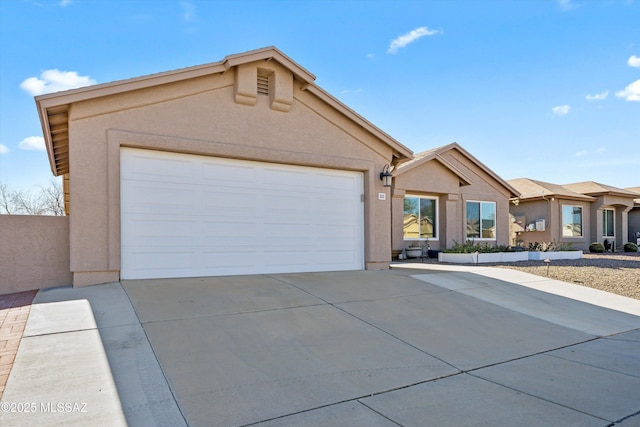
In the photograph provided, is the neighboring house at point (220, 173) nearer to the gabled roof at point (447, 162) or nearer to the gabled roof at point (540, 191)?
the gabled roof at point (447, 162)

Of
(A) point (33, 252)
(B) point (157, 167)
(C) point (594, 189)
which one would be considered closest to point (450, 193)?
(B) point (157, 167)

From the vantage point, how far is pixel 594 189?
24.2 m

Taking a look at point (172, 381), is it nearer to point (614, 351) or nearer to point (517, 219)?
point (614, 351)

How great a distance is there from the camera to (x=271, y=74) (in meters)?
9.38

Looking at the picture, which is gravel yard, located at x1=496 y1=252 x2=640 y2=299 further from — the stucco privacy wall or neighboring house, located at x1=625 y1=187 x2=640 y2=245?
neighboring house, located at x1=625 y1=187 x2=640 y2=245

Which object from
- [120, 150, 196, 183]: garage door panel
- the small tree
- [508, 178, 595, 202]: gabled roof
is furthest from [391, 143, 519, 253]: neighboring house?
the small tree

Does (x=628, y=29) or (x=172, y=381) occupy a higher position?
(x=628, y=29)

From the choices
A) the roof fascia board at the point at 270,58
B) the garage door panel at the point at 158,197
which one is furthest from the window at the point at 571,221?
the garage door panel at the point at 158,197

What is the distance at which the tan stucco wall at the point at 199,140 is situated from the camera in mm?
7410

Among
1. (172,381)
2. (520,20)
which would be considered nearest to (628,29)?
(520,20)

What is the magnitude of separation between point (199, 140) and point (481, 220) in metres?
14.4

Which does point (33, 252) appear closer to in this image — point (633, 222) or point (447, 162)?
point (447, 162)

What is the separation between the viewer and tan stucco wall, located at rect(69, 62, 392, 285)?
7.41 meters

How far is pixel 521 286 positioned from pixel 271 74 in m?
7.49
